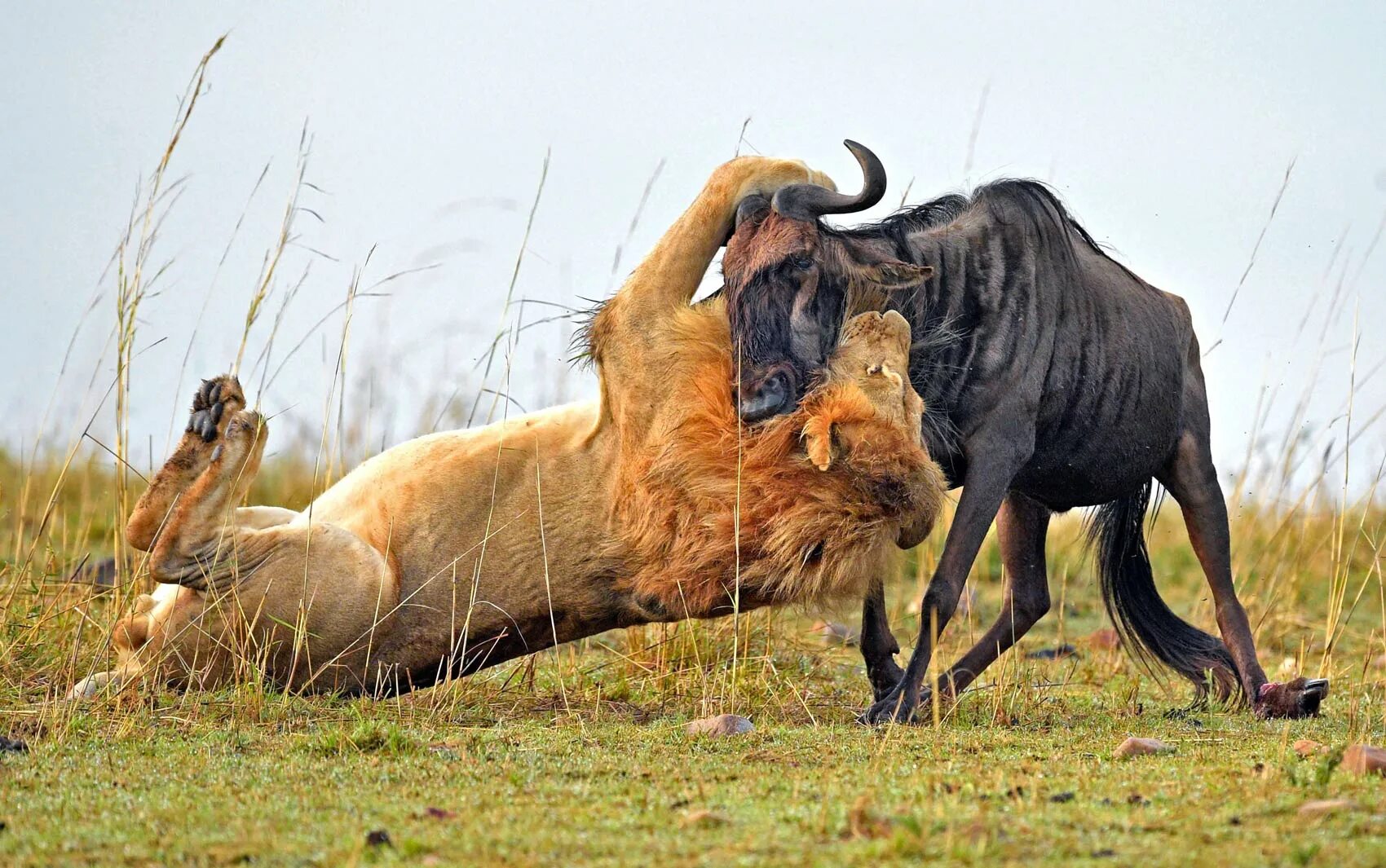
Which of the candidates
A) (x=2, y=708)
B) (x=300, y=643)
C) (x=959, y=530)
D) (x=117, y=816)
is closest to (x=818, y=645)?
(x=959, y=530)

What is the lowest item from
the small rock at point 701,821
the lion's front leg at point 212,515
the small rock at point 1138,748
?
the small rock at point 1138,748

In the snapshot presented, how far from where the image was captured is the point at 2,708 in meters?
4.24

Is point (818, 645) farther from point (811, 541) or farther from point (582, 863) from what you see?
point (582, 863)

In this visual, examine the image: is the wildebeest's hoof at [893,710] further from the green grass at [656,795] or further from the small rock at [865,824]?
the small rock at [865,824]

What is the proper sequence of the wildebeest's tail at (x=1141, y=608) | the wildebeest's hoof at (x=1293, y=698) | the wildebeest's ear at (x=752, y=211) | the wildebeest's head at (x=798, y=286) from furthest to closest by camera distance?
the wildebeest's tail at (x=1141, y=608), the wildebeest's hoof at (x=1293, y=698), the wildebeest's ear at (x=752, y=211), the wildebeest's head at (x=798, y=286)

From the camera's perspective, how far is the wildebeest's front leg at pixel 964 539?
14.5ft

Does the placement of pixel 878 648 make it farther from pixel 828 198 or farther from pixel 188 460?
pixel 188 460

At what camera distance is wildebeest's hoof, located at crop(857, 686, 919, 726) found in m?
4.35

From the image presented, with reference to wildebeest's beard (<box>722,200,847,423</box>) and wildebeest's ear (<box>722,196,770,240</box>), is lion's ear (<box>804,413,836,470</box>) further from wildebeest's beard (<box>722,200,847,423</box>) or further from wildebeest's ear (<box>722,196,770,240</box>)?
wildebeest's ear (<box>722,196,770,240</box>)

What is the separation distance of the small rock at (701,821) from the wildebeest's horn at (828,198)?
229 cm

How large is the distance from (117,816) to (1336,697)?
4.41 m

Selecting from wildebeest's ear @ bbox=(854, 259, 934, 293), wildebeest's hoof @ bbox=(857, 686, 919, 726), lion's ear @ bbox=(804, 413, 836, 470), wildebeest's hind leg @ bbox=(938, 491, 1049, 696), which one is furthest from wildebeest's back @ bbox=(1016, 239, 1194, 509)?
wildebeest's hoof @ bbox=(857, 686, 919, 726)

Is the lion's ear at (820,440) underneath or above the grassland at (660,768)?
above

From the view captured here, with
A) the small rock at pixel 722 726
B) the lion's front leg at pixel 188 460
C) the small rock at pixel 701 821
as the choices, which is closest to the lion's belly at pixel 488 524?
the lion's front leg at pixel 188 460
